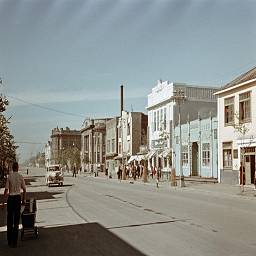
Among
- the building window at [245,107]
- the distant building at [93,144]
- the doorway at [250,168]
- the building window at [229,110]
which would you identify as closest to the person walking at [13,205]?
the doorway at [250,168]

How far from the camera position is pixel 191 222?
13758 mm

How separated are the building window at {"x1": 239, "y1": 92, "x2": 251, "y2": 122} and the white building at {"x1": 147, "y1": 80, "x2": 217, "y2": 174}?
1658 cm

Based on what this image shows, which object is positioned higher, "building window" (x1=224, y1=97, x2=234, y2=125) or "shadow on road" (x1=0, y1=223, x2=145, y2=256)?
"building window" (x1=224, y1=97, x2=234, y2=125)

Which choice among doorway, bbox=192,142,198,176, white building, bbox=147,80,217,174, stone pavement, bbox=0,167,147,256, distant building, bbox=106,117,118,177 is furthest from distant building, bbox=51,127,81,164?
stone pavement, bbox=0,167,147,256

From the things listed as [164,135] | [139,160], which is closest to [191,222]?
[164,135]

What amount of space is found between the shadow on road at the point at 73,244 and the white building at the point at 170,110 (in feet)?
134

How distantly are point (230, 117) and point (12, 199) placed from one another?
2993 cm

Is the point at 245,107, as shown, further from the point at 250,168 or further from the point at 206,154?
the point at 206,154

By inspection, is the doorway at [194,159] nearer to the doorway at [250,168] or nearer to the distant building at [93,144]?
the doorway at [250,168]

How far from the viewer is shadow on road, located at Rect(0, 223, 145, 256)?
31.1 ft

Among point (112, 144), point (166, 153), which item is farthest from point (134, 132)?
point (166, 153)

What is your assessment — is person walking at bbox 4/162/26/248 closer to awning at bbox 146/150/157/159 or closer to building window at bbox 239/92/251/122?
building window at bbox 239/92/251/122

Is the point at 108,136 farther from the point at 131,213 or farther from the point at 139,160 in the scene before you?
the point at 131,213

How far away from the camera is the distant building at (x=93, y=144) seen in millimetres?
108625
